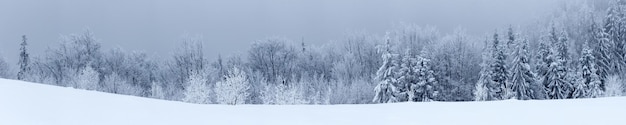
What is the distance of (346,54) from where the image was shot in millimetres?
57656

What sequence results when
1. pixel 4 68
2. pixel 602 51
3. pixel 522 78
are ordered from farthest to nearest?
pixel 602 51, pixel 4 68, pixel 522 78

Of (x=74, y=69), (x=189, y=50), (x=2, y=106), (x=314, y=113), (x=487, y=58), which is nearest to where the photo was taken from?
(x=2, y=106)

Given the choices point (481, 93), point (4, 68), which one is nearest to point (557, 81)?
point (481, 93)

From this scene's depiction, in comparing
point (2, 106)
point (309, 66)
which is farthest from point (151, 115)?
point (309, 66)

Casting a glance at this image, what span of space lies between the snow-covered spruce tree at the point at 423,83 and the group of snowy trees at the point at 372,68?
0.08 meters

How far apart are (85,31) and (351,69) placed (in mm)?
26691

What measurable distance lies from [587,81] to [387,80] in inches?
600

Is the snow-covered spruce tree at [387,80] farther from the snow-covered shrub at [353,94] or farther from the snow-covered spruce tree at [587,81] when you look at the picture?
the snow-covered spruce tree at [587,81]

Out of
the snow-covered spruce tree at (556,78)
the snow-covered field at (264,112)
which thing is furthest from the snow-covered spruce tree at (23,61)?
the snow-covered field at (264,112)

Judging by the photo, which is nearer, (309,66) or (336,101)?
(336,101)

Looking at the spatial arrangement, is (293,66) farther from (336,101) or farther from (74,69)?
(74,69)

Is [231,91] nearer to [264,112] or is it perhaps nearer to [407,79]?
[407,79]

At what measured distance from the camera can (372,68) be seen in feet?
184

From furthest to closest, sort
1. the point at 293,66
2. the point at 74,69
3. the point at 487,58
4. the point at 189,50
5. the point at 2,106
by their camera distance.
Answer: the point at 293,66 → the point at 189,50 → the point at 74,69 → the point at 487,58 → the point at 2,106
